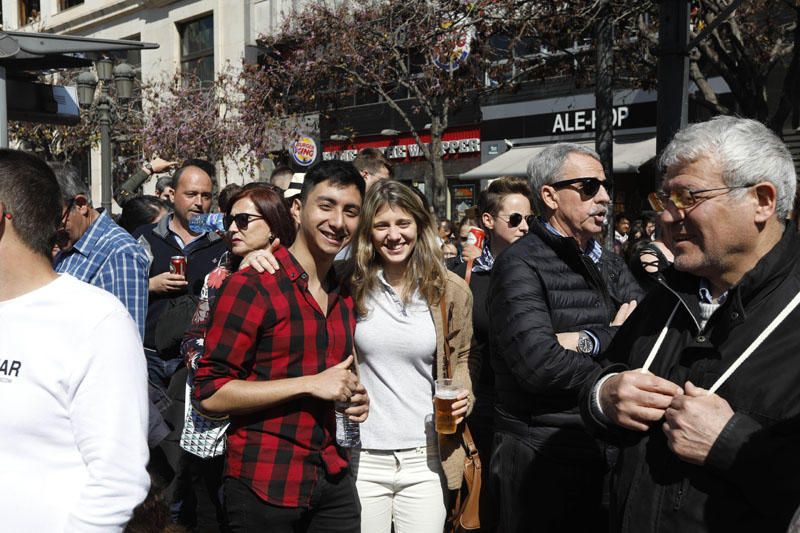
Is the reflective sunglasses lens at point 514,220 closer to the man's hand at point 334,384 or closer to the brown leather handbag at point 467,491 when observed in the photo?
the brown leather handbag at point 467,491

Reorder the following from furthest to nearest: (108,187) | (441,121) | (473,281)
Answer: (441,121) → (108,187) → (473,281)

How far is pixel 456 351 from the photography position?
3.62m

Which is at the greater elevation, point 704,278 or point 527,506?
point 704,278

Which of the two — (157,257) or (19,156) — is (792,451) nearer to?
(19,156)

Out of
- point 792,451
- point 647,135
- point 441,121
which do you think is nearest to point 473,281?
point 792,451

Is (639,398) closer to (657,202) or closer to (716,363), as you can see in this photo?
(716,363)

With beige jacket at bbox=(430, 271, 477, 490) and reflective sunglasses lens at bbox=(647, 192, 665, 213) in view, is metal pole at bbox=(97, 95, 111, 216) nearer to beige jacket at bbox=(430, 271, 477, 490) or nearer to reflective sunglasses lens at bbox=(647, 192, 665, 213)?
beige jacket at bbox=(430, 271, 477, 490)

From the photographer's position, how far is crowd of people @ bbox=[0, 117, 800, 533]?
6.35ft

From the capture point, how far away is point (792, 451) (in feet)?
6.08

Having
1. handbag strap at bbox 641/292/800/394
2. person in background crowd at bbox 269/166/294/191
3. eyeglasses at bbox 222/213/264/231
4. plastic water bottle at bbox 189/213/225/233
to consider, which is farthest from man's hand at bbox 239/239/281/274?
person in background crowd at bbox 269/166/294/191

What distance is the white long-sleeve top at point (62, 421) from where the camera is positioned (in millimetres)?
1916

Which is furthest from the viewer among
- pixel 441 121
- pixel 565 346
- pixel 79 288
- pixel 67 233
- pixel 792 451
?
pixel 441 121

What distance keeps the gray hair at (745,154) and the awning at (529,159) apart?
12727 mm

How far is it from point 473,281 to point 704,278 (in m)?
2.55
